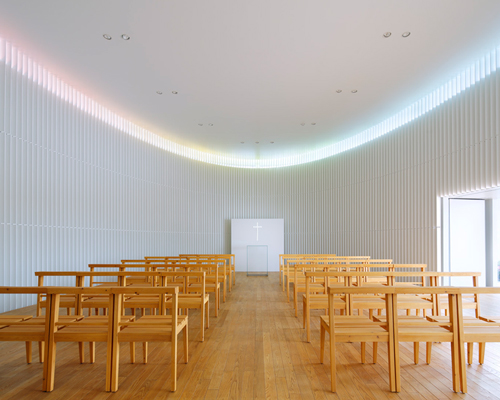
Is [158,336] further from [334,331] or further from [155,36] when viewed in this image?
[155,36]

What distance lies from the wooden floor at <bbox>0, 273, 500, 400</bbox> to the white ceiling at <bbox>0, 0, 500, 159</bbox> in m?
4.13

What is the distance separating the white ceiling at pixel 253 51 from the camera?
467cm

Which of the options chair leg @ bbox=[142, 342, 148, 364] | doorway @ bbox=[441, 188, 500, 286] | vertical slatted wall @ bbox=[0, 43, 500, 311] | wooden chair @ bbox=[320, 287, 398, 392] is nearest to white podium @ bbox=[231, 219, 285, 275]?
vertical slatted wall @ bbox=[0, 43, 500, 311]

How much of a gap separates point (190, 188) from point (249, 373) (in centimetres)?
983

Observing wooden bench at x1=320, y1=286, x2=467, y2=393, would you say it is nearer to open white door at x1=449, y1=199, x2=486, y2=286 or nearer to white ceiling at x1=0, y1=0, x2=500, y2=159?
white ceiling at x1=0, y1=0, x2=500, y2=159

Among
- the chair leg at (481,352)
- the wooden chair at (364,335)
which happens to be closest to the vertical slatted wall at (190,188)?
the chair leg at (481,352)

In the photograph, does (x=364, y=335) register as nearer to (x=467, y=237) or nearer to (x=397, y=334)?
(x=397, y=334)

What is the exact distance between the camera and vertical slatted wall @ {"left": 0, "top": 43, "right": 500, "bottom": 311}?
6.00 meters

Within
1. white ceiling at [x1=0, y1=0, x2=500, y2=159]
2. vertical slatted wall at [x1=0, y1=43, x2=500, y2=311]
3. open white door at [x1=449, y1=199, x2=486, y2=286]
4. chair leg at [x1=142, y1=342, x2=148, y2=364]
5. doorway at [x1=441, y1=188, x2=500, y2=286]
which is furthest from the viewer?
open white door at [x1=449, y1=199, x2=486, y2=286]

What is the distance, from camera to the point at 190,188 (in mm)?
12445

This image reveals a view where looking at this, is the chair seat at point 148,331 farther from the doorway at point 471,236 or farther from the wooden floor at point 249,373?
the doorway at point 471,236

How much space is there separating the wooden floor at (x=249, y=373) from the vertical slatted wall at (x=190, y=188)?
312 centimetres

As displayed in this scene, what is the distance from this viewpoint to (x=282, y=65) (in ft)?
20.5

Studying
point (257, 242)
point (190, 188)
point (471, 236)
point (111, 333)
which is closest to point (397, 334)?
point (111, 333)
